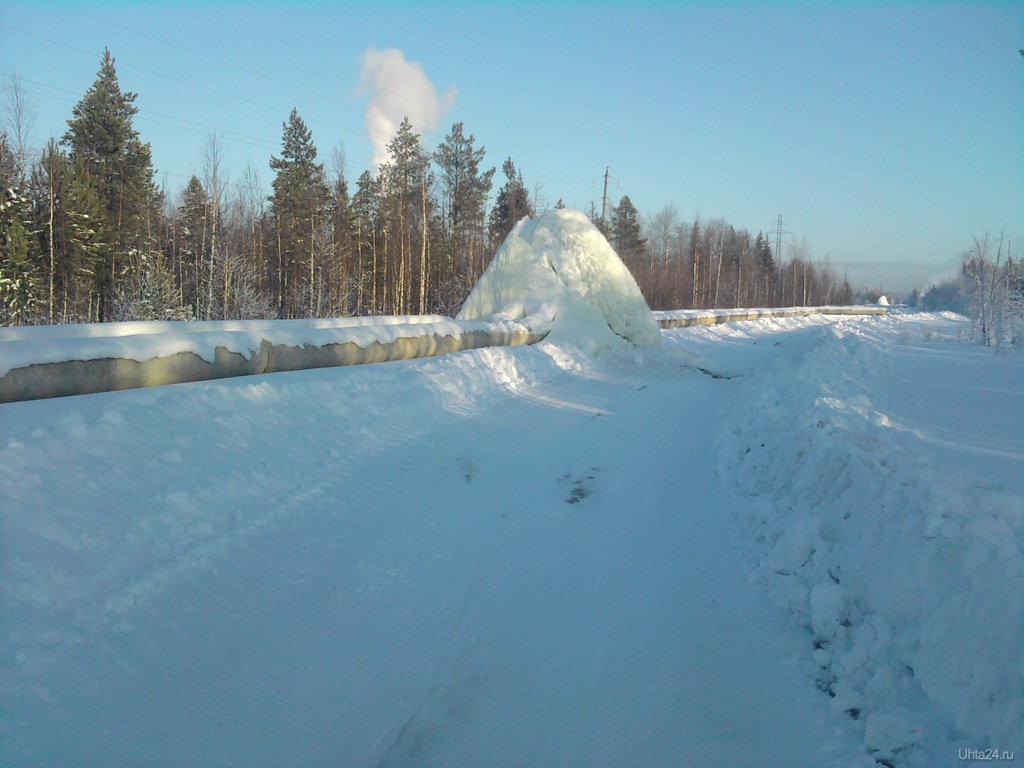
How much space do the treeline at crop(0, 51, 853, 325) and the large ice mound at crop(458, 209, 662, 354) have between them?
15013 millimetres

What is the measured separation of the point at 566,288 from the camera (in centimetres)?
1808

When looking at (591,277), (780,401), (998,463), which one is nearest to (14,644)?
(998,463)

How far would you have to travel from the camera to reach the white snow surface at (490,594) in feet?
8.93

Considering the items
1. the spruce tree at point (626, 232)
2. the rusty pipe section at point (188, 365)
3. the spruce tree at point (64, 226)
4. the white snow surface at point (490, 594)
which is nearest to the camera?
the white snow surface at point (490, 594)

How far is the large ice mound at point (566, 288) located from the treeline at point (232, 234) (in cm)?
1501

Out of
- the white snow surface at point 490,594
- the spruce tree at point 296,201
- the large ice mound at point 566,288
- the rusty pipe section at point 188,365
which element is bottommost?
the white snow surface at point 490,594

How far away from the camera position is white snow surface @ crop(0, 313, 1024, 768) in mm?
2721

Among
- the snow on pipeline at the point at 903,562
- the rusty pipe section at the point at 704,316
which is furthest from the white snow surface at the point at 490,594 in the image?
the rusty pipe section at the point at 704,316

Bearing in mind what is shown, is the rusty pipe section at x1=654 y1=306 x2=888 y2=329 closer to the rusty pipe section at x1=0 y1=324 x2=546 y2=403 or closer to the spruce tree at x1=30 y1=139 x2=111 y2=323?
the rusty pipe section at x1=0 y1=324 x2=546 y2=403

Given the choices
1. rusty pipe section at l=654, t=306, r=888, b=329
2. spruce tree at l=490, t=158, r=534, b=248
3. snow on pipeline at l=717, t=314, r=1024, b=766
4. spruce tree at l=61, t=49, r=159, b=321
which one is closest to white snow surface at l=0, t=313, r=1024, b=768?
snow on pipeline at l=717, t=314, r=1024, b=766

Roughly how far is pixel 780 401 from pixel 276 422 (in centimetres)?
715

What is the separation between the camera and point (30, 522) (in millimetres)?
3797

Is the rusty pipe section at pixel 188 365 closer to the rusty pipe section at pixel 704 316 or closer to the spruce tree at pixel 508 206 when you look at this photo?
the rusty pipe section at pixel 704 316

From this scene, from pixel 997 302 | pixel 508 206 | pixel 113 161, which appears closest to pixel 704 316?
pixel 997 302
